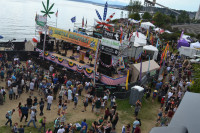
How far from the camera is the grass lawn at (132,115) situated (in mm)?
12805

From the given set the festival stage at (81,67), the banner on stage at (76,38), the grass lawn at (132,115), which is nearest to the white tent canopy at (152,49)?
the festival stage at (81,67)

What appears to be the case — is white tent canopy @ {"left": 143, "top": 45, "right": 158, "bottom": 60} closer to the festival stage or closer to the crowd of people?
the festival stage

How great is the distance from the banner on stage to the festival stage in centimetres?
205

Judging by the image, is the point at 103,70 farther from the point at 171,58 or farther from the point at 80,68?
the point at 171,58

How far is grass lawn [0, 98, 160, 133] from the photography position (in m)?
12.8

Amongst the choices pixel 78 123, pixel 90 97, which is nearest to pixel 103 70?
pixel 90 97

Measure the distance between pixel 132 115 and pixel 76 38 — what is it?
10770 mm

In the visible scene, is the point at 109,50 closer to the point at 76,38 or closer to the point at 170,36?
the point at 76,38

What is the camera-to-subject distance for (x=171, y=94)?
1608 centimetres

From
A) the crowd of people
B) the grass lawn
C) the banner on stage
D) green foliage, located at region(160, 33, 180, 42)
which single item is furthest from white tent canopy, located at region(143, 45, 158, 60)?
green foliage, located at region(160, 33, 180, 42)

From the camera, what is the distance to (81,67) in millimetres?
20953

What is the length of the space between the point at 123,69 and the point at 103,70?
2.58 meters

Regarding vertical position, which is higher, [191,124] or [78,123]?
[191,124]

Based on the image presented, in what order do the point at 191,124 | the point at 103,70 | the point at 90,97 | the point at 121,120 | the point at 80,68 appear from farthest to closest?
the point at 80,68 < the point at 103,70 < the point at 90,97 < the point at 121,120 < the point at 191,124
